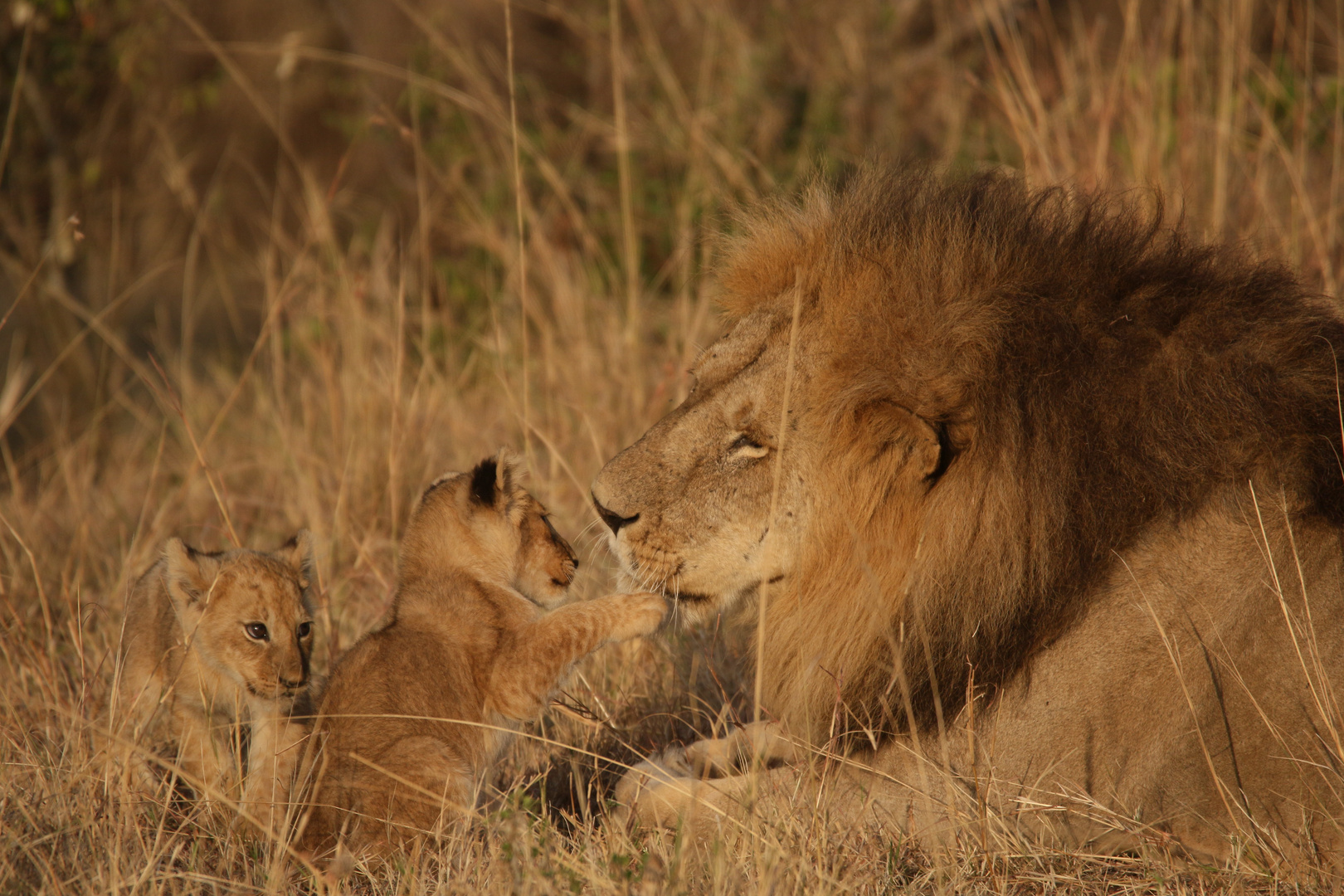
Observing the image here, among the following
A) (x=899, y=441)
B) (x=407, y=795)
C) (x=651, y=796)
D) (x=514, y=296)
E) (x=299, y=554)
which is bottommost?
(x=651, y=796)

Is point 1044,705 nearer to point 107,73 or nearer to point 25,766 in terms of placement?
point 25,766

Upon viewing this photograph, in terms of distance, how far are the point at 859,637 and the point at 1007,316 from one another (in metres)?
0.83

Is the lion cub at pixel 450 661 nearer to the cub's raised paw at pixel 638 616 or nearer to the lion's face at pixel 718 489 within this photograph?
the cub's raised paw at pixel 638 616

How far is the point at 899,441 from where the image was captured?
102 inches

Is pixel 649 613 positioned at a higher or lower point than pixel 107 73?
lower

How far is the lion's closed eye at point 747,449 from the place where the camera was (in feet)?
9.22

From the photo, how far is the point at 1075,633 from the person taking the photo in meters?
2.62

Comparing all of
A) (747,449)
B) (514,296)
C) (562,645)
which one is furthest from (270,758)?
(514,296)

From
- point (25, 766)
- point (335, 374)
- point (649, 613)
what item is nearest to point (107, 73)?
point (335, 374)

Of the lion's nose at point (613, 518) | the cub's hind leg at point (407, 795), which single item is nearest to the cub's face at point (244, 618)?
the cub's hind leg at point (407, 795)

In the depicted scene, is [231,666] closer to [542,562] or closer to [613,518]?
[542,562]

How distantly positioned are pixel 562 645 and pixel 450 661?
27 cm

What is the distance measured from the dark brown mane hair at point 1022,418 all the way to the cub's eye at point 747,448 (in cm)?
17

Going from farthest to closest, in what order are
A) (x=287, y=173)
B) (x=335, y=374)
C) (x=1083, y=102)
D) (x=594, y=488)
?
(x=287, y=173) → (x=1083, y=102) → (x=335, y=374) → (x=594, y=488)
